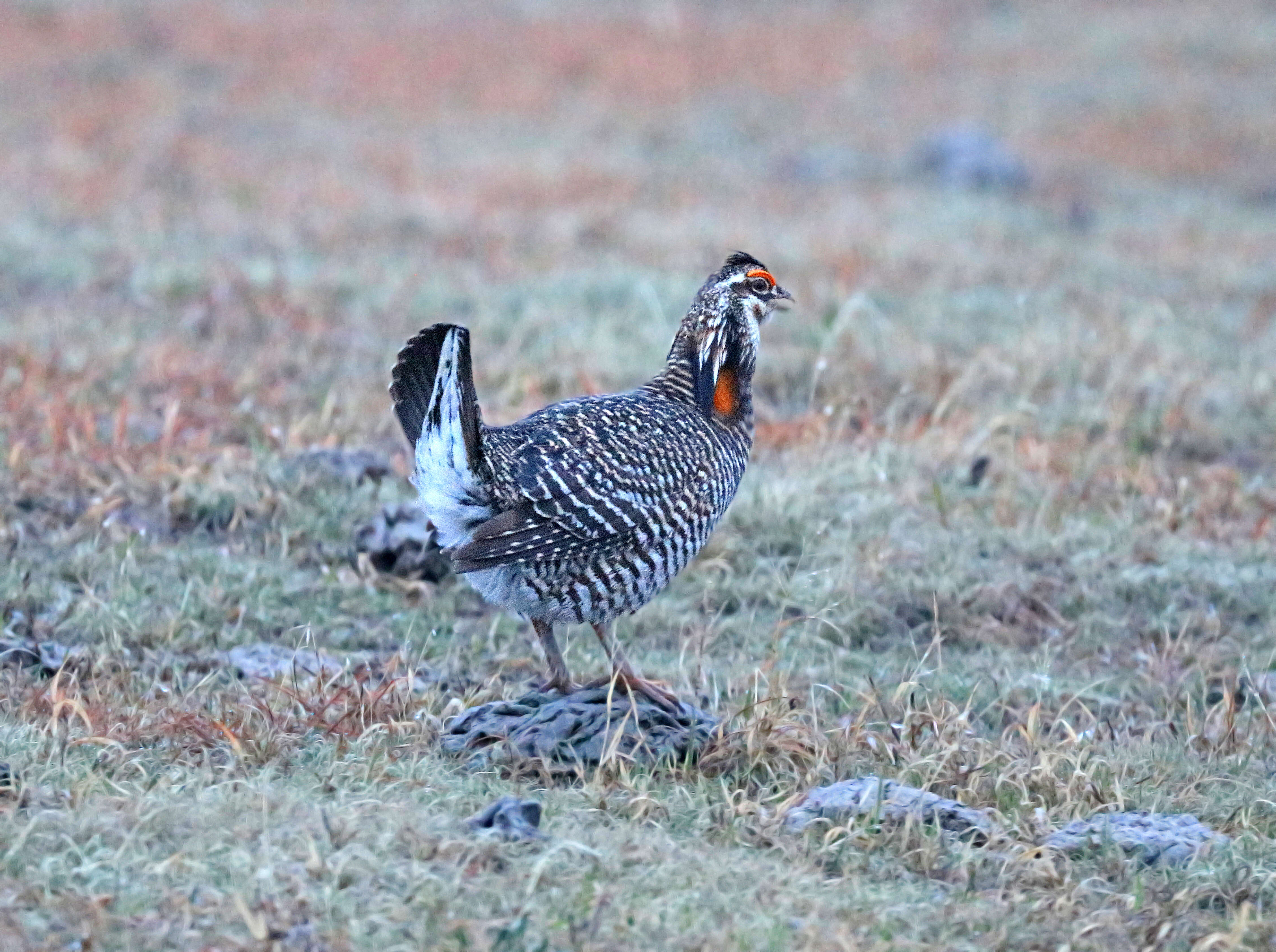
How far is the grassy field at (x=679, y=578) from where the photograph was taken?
3.65 metres

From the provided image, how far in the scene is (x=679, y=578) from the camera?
21.1 ft

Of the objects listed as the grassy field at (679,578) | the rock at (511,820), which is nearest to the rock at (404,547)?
the grassy field at (679,578)

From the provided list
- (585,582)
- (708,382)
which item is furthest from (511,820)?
(708,382)

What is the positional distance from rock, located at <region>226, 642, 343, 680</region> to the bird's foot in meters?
0.98

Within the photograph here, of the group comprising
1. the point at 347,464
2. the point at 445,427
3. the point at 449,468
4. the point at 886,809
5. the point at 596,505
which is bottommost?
the point at 886,809

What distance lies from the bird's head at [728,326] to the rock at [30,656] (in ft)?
7.28

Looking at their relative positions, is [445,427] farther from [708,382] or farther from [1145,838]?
[1145,838]

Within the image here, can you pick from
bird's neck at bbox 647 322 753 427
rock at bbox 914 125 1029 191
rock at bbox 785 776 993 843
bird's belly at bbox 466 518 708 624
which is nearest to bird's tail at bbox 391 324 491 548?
bird's belly at bbox 466 518 708 624

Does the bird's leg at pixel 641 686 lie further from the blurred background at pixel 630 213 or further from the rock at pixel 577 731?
the blurred background at pixel 630 213

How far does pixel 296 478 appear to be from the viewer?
6.79m

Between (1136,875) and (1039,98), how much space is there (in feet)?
57.7

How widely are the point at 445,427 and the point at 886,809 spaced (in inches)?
62.3

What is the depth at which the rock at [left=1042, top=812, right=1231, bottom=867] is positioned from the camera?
4012mm

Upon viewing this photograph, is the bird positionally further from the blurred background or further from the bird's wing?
the blurred background
